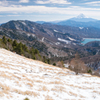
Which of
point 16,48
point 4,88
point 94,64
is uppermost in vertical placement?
point 4,88

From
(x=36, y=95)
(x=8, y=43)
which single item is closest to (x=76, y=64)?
(x=36, y=95)

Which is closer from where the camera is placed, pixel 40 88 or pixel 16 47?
pixel 40 88

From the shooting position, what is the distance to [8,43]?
56406mm

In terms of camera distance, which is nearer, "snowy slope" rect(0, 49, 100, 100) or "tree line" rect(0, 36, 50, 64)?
"snowy slope" rect(0, 49, 100, 100)

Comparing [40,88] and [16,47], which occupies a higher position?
[40,88]

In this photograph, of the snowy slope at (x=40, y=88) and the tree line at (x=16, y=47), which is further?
the tree line at (x=16, y=47)

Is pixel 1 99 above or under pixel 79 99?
above

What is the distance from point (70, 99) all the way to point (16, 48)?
45.6 m

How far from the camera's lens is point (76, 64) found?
22312mm

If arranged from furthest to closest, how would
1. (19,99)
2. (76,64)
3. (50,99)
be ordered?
(76,64) → (50,99) → (19,99)

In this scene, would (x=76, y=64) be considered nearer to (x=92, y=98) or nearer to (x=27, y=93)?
(x=92, y=98)

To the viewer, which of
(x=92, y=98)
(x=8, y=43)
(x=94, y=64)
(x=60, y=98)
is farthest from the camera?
(x=94, y=64)

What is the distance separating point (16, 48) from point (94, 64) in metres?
142

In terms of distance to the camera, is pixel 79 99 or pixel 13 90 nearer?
pixel 13 90
